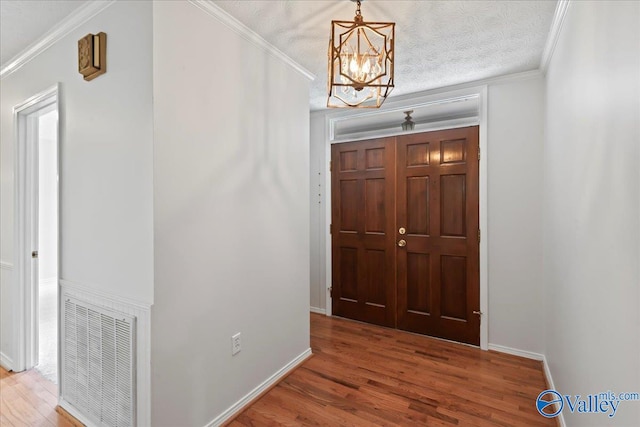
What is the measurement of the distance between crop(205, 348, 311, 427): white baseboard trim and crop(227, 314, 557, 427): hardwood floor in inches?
1.7

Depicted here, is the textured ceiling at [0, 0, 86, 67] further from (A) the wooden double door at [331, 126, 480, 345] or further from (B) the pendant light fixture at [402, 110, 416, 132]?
(B) the pendant light fixture at [402, 110, 416, 132]

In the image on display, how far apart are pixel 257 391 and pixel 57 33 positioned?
269 centimetres

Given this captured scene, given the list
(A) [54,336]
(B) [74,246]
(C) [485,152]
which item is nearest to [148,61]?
(B) [74,246]

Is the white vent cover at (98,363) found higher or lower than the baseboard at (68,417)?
higher

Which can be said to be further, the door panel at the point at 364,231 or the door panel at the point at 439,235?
the door panel at the point at 364,231

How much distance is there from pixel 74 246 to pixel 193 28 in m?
1.50

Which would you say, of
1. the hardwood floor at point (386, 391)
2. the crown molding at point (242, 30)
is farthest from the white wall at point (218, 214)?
the hardwood floor at point (386, 391)

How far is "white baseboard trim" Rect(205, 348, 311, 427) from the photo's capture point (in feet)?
6.15

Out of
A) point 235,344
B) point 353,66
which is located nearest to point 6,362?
point 235,344

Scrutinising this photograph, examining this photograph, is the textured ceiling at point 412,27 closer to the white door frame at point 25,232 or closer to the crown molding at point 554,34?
the crown molding at point 554,34

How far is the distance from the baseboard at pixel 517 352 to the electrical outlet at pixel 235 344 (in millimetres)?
2317

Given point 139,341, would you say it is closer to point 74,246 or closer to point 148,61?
point 74,246

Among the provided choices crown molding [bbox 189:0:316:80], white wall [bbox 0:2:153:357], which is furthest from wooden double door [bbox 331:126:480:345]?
white wall [bbox 0:2:153:357]

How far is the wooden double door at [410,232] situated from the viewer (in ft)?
9.67
